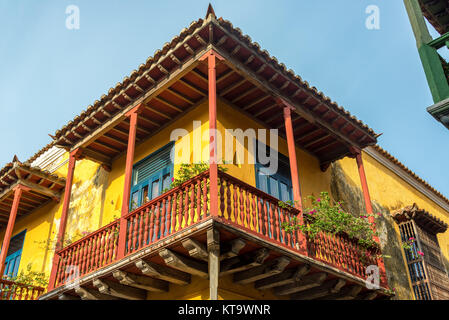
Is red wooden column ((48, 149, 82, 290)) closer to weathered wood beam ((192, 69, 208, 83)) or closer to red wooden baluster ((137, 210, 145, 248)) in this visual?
red wooden baluster ((137, 210, 145, 248))

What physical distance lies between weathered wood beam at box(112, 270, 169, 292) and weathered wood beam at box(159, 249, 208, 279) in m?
1.06

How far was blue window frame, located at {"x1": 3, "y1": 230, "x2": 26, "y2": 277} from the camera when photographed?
14047 mm

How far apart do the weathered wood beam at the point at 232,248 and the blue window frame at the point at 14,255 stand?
876 centimetres

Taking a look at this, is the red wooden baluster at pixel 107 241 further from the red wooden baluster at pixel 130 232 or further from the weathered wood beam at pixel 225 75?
the weathered wood beam at pixel 225 75

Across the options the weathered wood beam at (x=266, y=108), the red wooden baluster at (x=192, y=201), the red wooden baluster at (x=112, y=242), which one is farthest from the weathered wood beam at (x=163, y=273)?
the weathered wood beam at (x=266, y=108)

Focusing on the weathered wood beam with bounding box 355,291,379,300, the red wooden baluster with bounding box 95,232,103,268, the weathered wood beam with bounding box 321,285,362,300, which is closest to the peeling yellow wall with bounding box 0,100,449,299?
the red wooden baluster with bounding box 95,232,103,268

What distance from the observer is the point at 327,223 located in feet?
29.8

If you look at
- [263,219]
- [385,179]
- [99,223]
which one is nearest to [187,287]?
[263,219]

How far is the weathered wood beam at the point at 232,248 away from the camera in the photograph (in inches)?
294

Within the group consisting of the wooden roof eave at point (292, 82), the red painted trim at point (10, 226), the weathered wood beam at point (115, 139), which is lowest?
the red painted trim at point (10, 226)

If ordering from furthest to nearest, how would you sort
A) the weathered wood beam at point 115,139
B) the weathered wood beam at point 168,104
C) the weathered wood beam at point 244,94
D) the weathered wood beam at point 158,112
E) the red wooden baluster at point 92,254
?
the weathered wood beam at point 115,139 → the weathered wood beam at point 158,112 → the weathered wood beam at point 168,104 → the weathered wood beam at point 244,94 → the red wooden baluster at point 92,254

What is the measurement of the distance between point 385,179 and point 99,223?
9298 millimetres

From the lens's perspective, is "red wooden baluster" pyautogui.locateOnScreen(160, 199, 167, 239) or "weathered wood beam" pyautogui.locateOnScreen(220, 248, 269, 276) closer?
"weathered wood beam" pyautogui.locateOnScreen(220, 248, 269, 276)
